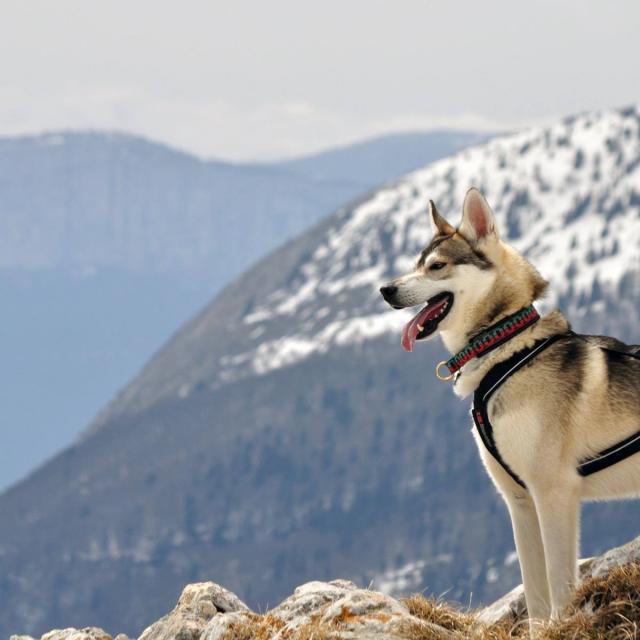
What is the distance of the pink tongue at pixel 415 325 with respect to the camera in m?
15.9

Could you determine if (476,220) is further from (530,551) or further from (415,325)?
(530,551)

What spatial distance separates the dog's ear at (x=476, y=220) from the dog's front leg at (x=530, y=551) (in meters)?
Answer: 3.25

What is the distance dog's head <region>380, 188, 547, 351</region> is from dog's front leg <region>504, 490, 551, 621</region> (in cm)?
223

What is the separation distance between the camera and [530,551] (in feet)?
53.4

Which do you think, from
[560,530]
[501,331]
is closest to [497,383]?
[501,331]

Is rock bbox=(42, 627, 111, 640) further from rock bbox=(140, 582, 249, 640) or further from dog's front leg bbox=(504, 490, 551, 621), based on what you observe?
dog's front leg bbox=(504, 490, 551, 621)

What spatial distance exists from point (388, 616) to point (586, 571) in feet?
11.1

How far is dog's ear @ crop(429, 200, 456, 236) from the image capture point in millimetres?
16484

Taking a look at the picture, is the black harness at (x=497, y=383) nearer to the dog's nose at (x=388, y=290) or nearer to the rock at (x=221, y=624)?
the dog's nose at (x=388, y=290)

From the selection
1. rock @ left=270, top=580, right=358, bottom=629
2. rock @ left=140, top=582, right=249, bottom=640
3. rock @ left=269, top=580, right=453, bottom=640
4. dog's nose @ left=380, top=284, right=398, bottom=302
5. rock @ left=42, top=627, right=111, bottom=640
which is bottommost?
rock @ left=42, top=627, right=111, bottom=640

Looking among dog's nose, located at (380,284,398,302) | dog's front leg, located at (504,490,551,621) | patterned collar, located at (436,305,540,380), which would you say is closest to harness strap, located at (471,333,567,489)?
patterned collar, located at (436,305,540,380)

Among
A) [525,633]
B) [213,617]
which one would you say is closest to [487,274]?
[525,633]

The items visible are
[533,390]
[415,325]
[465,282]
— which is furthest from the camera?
[465,282]

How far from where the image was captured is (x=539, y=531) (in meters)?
16.3
